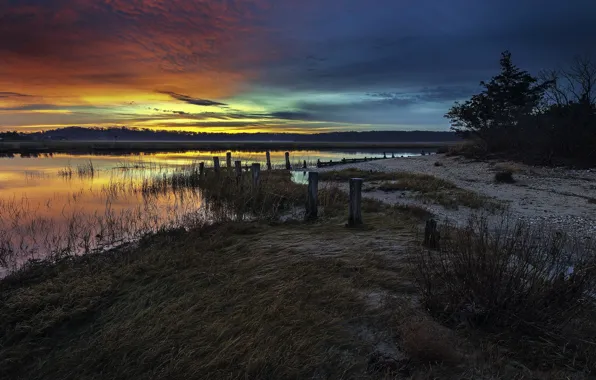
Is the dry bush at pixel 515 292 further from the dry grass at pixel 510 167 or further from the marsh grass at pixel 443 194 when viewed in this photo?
the dry grass at pixel 510 167

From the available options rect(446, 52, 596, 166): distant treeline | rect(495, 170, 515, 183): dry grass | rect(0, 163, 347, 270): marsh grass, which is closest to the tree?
rect(446, 52, 596, 166): distant treeline

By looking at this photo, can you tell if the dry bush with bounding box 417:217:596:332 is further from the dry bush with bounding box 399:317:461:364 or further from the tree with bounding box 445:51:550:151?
the tree with bounding box 445:51:550:151

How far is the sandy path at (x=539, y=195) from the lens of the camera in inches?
440

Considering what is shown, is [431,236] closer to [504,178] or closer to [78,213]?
[78,213]

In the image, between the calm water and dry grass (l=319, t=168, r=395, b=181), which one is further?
dry grass (l=319, t=168, r=395, b=181)

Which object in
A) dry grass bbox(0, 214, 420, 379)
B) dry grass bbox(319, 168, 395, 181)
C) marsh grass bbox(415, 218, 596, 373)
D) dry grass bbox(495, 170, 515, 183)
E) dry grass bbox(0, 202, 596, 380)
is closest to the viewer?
dry grass bbox(0, 202, 596, 380)

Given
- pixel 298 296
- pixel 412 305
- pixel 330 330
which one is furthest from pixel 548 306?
pixel 298 296

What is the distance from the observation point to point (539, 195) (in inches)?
607

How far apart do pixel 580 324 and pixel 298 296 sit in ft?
11.2

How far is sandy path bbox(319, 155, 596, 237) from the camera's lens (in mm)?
11188

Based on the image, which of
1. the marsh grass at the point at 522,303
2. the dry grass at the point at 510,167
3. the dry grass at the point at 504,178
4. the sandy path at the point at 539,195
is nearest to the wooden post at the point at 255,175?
the sandy path at the point at 539,195

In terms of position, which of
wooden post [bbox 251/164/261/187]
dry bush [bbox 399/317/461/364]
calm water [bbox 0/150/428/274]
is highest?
wooden post [bbox 251/164/261/187]

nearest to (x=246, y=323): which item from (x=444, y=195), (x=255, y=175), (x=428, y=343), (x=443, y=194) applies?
(x=428, y=343)

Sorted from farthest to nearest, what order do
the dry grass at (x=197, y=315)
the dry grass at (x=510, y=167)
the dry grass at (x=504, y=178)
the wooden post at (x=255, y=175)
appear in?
1. the dry grass at (x=510, y=167)
2. the dry grass at (x=504, y=178)
3. the wooden post at (x=255, y=175)
4. the dry grass at (x=197, y=315)
